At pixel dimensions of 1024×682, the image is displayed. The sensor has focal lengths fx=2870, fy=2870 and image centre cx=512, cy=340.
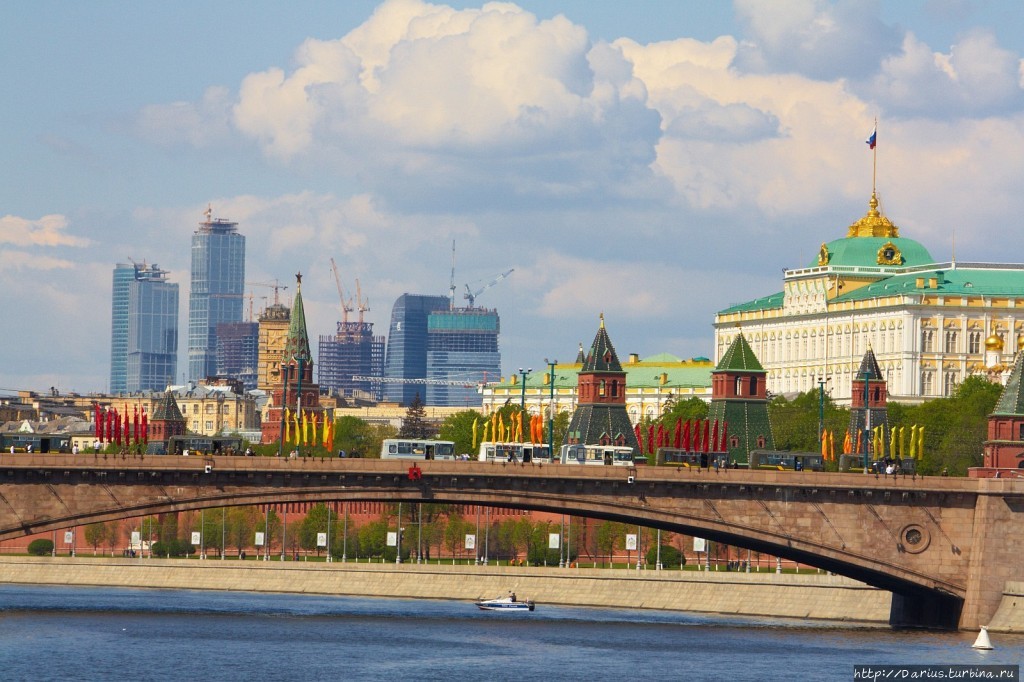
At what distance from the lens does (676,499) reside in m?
152

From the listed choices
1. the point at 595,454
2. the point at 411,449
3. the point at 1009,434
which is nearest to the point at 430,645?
the point at 411,449

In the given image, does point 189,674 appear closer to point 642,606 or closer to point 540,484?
point 540,484

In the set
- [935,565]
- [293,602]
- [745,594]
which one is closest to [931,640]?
[935,565]

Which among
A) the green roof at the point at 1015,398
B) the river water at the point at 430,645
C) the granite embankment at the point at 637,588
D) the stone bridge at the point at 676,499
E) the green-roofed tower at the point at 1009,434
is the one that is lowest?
the river water at the point at 430,645

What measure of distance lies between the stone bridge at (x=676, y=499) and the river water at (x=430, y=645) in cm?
437

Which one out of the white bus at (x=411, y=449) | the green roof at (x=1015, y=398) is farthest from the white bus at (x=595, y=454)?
the green roof at (x=1015, y=398)

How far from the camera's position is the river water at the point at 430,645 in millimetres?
131750

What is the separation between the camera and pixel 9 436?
178250 millimetres

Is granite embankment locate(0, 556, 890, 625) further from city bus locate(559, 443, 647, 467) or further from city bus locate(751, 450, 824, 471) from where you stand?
city bus locate(559, 443, 647, 467)

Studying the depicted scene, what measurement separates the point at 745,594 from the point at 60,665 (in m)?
58.6

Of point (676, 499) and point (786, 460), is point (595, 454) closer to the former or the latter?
point (786, 460)

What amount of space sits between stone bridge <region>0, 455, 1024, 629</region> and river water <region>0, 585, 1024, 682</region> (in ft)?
14.3

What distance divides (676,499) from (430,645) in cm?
1577

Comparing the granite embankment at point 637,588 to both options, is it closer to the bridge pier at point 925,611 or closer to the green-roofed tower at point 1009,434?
the bridge pier at point 925,611
